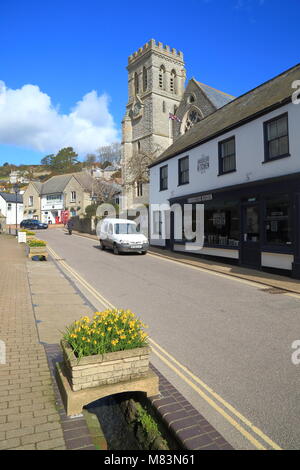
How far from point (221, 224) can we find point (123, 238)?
617 centimetres

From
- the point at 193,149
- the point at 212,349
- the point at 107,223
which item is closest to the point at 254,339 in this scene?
the point at 212,349

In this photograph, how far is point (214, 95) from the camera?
35.3m

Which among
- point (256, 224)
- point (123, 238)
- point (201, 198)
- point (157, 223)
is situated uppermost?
point (201, 198)

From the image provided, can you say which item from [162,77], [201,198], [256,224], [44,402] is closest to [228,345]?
[44,402]

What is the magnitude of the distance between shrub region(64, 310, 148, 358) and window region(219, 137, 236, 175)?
12.3m

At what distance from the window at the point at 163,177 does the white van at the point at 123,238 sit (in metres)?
4.07

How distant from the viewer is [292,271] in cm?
1122

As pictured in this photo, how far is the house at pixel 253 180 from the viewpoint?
452 inches

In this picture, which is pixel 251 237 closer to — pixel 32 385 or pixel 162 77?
pixel 32 385

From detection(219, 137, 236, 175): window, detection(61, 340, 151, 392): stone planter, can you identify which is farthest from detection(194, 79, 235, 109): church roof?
detection(61, 340, 151, 392): stone planter

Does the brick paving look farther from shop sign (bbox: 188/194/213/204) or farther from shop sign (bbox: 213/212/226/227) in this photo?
shop sign (bbox: 188/194/213/204)

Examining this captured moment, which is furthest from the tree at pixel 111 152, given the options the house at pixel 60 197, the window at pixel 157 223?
the window at pixel 157 223

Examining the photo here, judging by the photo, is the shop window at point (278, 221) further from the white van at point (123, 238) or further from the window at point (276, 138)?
the white van at point (123, 238)
